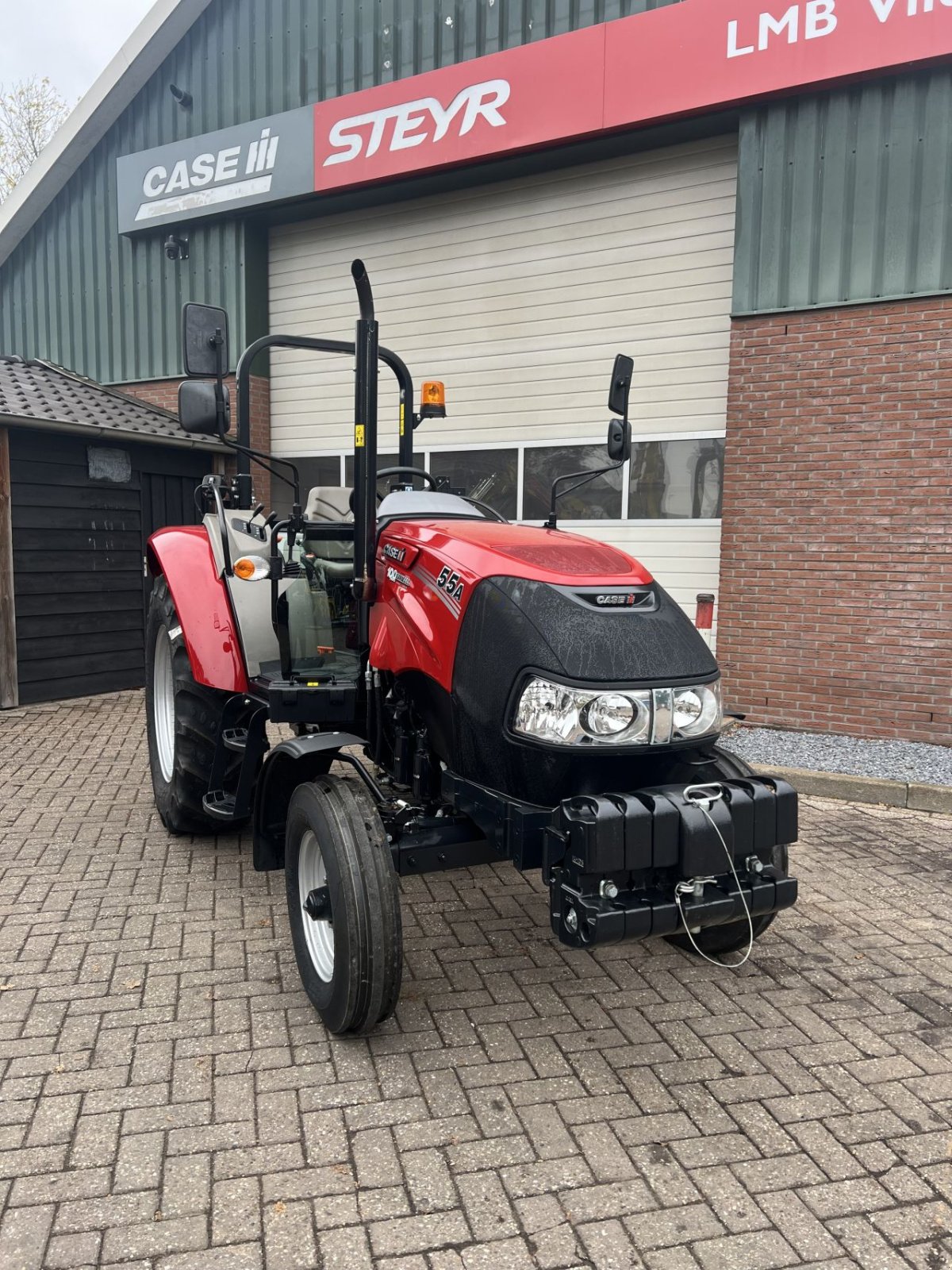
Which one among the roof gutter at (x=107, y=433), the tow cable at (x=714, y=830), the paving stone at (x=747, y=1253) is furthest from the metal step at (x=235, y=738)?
the roof gutter at (x=107, y=433)

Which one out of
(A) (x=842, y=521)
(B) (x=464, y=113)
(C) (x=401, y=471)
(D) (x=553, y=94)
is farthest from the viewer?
(B) (x=464, y=113)

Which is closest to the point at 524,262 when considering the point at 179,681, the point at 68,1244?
the point at 179,681

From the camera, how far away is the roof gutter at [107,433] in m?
7.34

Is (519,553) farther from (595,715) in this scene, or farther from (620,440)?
(620,440)

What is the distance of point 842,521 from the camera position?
6.40 m

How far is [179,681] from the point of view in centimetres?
417

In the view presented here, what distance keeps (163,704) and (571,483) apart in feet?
12.9

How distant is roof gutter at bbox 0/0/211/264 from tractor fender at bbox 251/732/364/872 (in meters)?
9.26

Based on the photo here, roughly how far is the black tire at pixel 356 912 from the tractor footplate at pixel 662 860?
1.65 feet

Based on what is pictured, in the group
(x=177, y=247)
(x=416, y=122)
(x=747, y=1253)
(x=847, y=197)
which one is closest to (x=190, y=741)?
(x=747, y=1253)

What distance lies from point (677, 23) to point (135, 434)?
5569mm

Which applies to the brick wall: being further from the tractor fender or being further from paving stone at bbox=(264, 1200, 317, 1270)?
paving stone at bbox=(264, 1200, 317, 1270)

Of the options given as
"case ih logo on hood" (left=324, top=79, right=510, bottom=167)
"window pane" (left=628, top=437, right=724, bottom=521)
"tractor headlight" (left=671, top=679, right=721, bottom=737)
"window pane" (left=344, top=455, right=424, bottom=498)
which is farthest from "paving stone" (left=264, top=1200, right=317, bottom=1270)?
"case ih logo on hood" (left=324, top=79, right=510, bottom=167)

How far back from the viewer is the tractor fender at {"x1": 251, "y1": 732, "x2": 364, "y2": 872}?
128 inches
